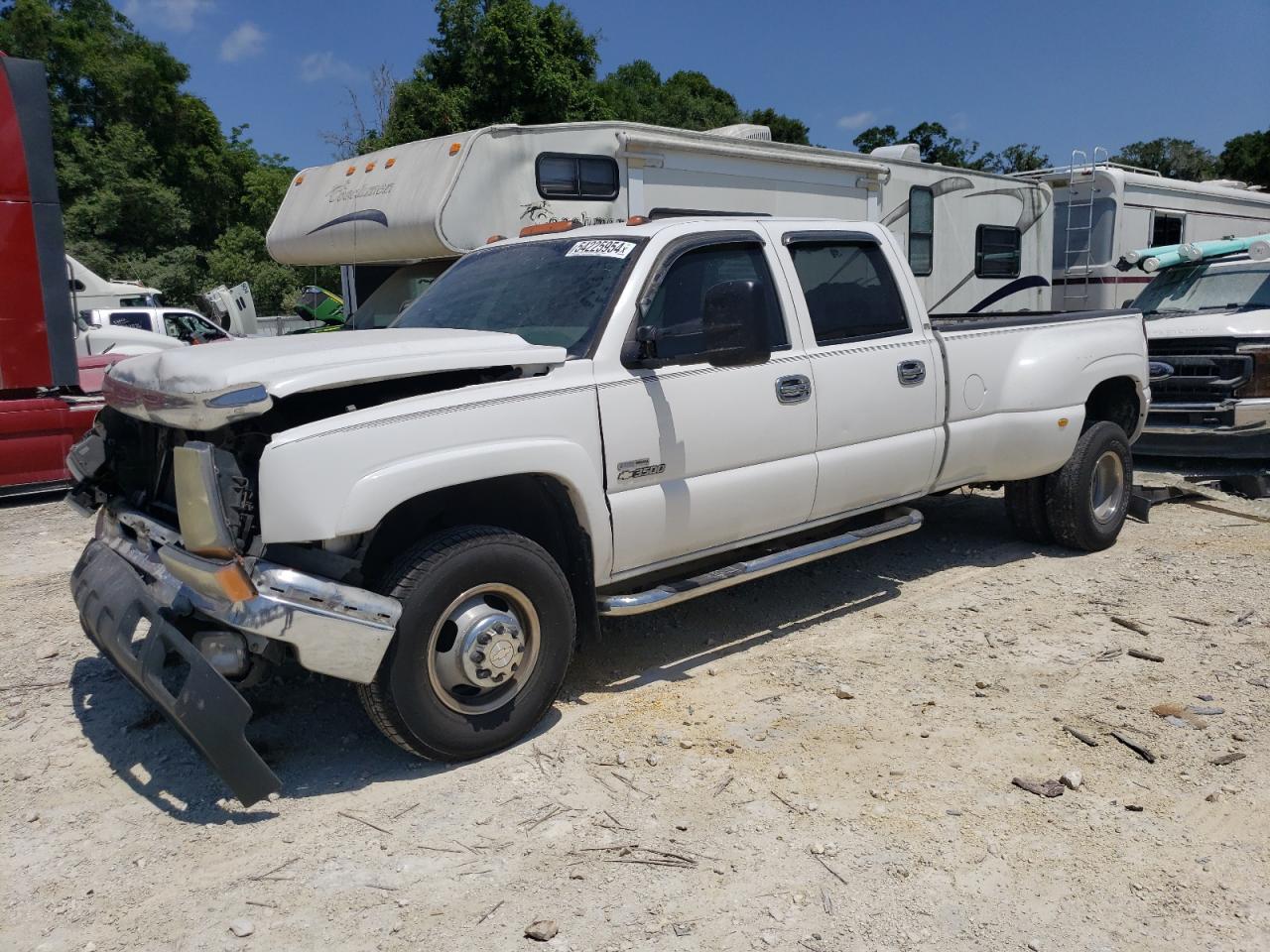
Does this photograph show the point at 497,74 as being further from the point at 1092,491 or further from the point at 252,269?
the point at 1092,491

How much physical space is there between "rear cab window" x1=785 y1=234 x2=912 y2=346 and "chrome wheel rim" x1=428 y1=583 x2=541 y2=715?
207 centimetres

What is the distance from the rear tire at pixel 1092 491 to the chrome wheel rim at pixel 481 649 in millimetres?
3850

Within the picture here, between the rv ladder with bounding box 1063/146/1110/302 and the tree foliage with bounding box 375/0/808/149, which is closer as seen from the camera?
the rv ladder with bounding box 1063/146/1110/302

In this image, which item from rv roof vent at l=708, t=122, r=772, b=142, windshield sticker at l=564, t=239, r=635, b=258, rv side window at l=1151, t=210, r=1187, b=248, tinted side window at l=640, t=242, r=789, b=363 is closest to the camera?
tinted side window at l=640, t=242, r=789, b=363

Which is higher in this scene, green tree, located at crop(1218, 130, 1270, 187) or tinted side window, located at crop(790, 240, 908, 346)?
green tree, located at crop(1218, 130, 1270, 187)

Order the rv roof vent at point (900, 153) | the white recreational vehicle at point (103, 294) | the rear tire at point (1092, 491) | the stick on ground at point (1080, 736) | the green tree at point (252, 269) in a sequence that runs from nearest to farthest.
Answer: the stick on ground at point (1080, 736), the rear tire at point (1092, 491), the rv roof vent at point (900, 153), the white recreational vehicle at point (103, 294), the green tree at point (252, 269)

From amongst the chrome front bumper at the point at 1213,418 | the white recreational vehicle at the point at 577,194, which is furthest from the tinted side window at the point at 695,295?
the chrome front bumper at the point at 1213,418

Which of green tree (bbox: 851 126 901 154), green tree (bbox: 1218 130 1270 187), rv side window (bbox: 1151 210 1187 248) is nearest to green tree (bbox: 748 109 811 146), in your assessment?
green tree (bbox: 851 126 901 154)

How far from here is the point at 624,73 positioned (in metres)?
46.8

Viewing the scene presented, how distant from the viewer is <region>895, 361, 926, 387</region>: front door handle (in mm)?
5277

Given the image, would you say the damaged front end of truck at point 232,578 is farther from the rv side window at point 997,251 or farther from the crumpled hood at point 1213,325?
the rv side window at point 997,251

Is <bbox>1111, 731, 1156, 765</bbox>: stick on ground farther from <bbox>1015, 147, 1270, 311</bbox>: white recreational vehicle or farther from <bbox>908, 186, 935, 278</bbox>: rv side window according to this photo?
<bbox>1015, 147, 1270, 311</bbox>: white recreational vehicle

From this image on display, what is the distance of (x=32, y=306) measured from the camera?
897cm

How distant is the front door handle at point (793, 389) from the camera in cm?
472
